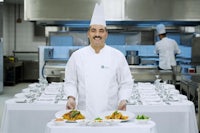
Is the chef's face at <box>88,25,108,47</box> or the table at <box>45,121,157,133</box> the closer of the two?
the table at <box>45,121,157,133</box>

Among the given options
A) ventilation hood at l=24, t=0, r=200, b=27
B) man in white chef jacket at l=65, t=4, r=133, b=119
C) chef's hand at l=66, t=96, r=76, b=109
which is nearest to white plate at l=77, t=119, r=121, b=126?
chef's hand at l=66, t=96, r=76, b=109

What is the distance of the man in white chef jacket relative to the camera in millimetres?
2955

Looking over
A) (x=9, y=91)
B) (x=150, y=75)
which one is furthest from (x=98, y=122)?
(x=9, y=91)

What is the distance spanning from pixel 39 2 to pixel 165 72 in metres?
2.40

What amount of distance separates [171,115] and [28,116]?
54.2 inches

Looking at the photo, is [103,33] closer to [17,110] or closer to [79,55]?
[79,55]

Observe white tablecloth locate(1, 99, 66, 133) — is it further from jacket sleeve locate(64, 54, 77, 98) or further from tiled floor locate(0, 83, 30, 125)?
tiled floor locate(0, 83, 30, 125)

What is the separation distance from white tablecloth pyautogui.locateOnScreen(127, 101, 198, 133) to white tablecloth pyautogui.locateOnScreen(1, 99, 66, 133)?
2.51 feet

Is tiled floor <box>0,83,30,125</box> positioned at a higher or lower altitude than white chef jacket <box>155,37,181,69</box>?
lower

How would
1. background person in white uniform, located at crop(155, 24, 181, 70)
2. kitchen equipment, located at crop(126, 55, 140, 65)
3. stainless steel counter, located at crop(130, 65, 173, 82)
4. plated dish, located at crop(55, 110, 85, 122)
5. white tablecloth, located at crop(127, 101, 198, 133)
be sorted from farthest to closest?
kitchen equipment, located at crop(126, 55, 140, 65)
background person in white uniform, located at crop(155, 24, 181, 70)
stainless steel counter, located at crop(130, 65, 173, 82)
white tablecloth, located at crop(127, 101, 198, 133)
plated dish, located at crop(55, 110, 85, 122)

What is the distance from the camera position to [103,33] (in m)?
2.86

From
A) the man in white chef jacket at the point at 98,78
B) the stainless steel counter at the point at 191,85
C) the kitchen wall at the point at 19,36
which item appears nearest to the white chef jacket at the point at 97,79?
the man in white chef jacket at the point at 98,78

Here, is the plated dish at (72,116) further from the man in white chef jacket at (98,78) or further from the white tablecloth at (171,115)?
the white tablecloth at (171,115)

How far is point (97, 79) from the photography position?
2961 mm
